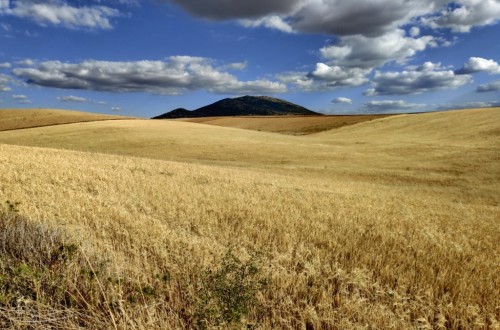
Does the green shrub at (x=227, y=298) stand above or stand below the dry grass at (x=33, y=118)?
below

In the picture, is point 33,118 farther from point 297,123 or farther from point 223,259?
point 223,259

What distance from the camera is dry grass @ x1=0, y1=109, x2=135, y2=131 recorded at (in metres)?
81.8

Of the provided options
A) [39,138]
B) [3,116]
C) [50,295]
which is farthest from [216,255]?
[3,116]

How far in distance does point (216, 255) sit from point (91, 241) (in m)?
2.18

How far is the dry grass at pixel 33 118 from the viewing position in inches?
3221

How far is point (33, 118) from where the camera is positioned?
8981 centimetres

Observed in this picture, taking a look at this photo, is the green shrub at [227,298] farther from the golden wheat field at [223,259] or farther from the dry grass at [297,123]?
the dry grass at [297,123]

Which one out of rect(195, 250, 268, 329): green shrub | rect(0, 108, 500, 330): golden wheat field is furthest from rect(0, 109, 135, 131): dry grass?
rect(195, 250, 268, 329): green shrub

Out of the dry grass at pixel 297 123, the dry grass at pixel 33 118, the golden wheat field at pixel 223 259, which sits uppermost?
the dry grass at pixel 33 118

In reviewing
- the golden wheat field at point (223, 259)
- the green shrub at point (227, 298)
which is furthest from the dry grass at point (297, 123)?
the green shrub at point (227, 298)

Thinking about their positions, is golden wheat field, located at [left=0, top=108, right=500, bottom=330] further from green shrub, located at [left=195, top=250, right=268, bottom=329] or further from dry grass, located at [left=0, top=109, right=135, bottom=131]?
dry grass, located at [left=0, top=109, right=135, bottom=131]

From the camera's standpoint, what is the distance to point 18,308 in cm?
399

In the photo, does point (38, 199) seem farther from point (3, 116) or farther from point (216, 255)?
point (3, 116)

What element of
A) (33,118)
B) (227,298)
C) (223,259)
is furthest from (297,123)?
(227,298)
